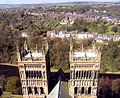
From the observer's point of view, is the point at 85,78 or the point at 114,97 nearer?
the point at 85,78

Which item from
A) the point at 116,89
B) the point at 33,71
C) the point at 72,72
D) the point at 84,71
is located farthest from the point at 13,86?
the point at 84,71

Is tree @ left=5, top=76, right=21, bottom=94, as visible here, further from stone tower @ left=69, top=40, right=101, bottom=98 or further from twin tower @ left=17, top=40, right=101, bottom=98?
stone tower @ left=69, top=40, right=101, bottom=98

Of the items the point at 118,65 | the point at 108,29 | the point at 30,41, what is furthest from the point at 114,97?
the point at 108,29

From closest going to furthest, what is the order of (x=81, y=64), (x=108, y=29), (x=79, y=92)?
1. (x=81, y=64)
2. (x=79, y=92)
3. (x=108, y=29)

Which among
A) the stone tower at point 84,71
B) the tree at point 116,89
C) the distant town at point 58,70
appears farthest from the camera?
the tree at point 116,89

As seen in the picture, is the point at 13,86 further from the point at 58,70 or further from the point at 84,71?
the point at 84,71

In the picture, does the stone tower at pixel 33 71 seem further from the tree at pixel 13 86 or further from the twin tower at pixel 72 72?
the tree at pixel 13 86

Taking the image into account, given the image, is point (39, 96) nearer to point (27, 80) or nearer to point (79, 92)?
point (27, 80)

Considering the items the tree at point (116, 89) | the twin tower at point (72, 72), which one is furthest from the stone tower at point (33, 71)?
the tree at point (116, 89)
